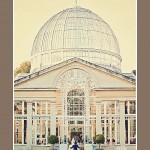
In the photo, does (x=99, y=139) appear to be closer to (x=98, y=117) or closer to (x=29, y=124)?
(x=98, y=117)

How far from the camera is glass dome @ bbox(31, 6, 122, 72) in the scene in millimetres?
16109

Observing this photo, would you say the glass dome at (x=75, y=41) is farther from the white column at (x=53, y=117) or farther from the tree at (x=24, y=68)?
the white column at (x=53, y=117)

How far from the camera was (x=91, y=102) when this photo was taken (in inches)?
620

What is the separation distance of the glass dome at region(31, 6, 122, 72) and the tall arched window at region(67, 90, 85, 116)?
3.73ft

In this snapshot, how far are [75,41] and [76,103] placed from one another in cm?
199

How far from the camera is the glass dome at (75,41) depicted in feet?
52.9

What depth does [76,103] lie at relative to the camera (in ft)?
52.3

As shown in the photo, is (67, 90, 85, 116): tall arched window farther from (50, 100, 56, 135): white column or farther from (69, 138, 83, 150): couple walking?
(69, 138, 83, 150): couple walking

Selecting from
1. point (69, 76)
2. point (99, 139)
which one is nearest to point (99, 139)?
point (99, 139)

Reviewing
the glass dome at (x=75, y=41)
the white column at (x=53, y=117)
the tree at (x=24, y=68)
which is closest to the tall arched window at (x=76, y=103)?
the white column at (x=53, y=117)

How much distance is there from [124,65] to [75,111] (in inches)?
81.2

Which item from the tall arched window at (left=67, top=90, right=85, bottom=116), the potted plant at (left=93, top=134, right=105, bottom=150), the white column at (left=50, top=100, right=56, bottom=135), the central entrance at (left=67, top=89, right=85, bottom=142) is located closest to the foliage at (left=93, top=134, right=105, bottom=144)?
the potted plant at (left=93, top=134, right=105, bottom=150)

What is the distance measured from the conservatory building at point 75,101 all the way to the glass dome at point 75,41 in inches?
1.7

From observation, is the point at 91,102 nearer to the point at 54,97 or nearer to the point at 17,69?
the point at 54,97
